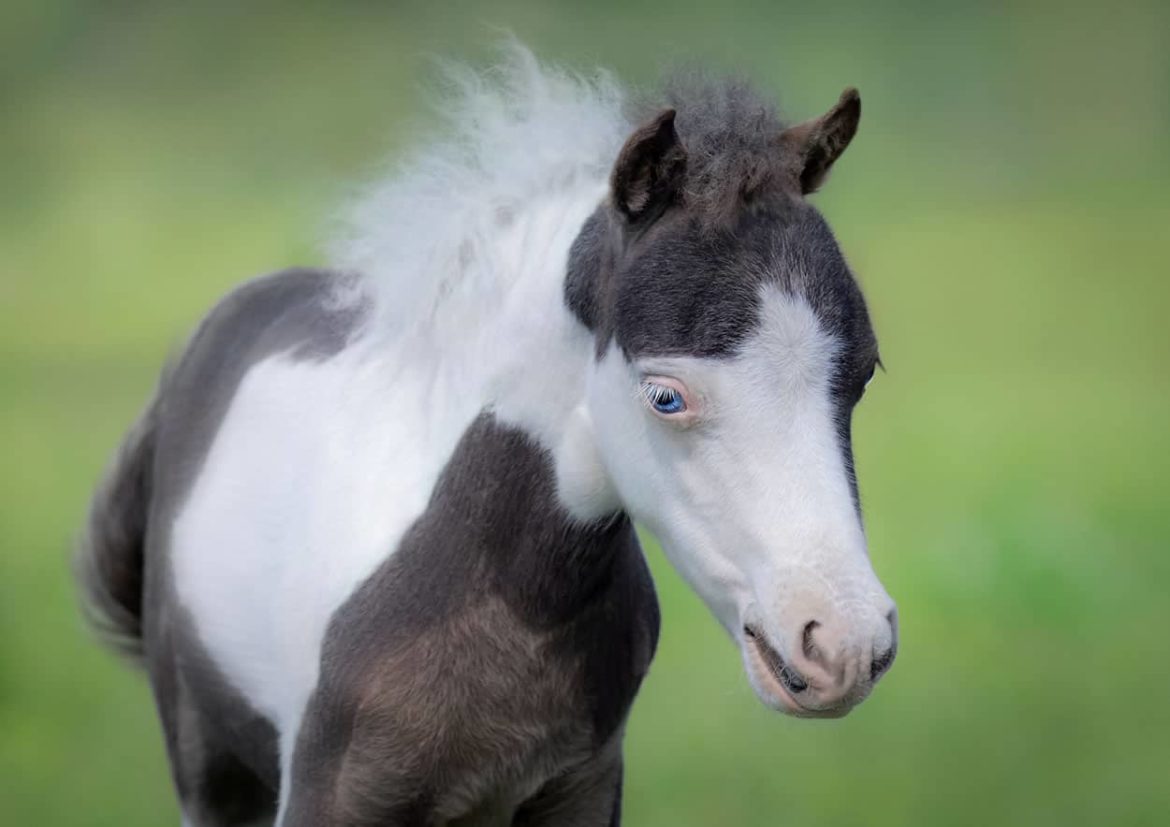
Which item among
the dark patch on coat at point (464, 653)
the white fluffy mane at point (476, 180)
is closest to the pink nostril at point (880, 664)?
the dark patch on coat at point (464, 653)

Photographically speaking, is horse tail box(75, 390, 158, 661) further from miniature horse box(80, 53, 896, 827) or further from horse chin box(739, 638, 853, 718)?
horse chin box(739, 638, 853, 718)

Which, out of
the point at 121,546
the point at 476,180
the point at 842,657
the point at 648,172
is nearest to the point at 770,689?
the point at 842,657

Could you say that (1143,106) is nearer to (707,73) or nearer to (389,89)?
(389,89)

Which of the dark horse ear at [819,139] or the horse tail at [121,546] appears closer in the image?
the dark horse ear at [819,139]

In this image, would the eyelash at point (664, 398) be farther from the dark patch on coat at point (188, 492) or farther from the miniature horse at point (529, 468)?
the dark patch on coat at point (188, 492)

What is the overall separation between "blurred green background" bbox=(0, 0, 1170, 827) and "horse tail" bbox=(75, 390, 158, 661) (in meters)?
0.49

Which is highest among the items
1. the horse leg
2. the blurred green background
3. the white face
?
the blurred green background

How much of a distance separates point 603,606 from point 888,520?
4.58 meters

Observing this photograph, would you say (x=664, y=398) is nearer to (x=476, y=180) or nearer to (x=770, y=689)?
(x=770, y=689)

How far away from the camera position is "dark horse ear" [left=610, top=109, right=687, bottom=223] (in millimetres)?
2094

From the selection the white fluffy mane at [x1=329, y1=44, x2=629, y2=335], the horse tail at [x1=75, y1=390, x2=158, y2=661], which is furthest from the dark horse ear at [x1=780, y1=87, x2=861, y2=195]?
the horse tail at [x1=75, y1=390, x2=158, y2=661]

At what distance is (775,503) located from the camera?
2018mm

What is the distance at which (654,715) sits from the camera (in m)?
5.29

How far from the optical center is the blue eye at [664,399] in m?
2.09
